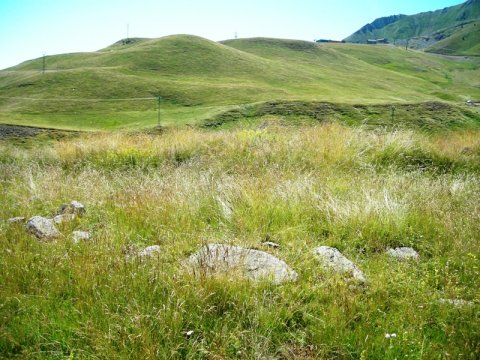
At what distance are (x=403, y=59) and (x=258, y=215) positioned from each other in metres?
141

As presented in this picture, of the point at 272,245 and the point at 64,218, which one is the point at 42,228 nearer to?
the point at 64,218

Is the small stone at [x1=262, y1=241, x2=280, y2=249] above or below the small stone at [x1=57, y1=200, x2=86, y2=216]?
below

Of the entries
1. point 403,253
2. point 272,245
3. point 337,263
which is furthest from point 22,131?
point 403,253

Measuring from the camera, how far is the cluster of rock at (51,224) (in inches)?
216

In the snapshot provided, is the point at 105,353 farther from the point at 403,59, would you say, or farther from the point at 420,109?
the point at 403,59

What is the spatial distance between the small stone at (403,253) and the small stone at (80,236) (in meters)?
4.45

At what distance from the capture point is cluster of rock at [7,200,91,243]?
5.48m

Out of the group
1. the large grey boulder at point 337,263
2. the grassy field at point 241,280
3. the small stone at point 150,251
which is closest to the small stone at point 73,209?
the grassy field at point 241,280

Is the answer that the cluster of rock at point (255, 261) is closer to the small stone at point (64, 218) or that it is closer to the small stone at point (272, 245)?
the small stone at point (272, 245)

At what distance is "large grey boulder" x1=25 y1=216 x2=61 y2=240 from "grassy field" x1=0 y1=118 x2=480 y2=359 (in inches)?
5.9

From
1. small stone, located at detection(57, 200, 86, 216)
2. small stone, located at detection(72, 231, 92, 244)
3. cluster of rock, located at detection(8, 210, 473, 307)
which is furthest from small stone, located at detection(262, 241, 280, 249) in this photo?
small stone, located at detection(57, 200, 86, 216)

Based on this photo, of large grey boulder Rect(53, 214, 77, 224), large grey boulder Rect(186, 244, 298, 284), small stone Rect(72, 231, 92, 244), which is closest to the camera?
large grey boulder Rect(186, 244, 298, 284)

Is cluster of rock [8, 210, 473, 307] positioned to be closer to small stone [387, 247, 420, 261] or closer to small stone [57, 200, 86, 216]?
small stone [387, 247, 420, 261]

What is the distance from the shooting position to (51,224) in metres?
5.88
